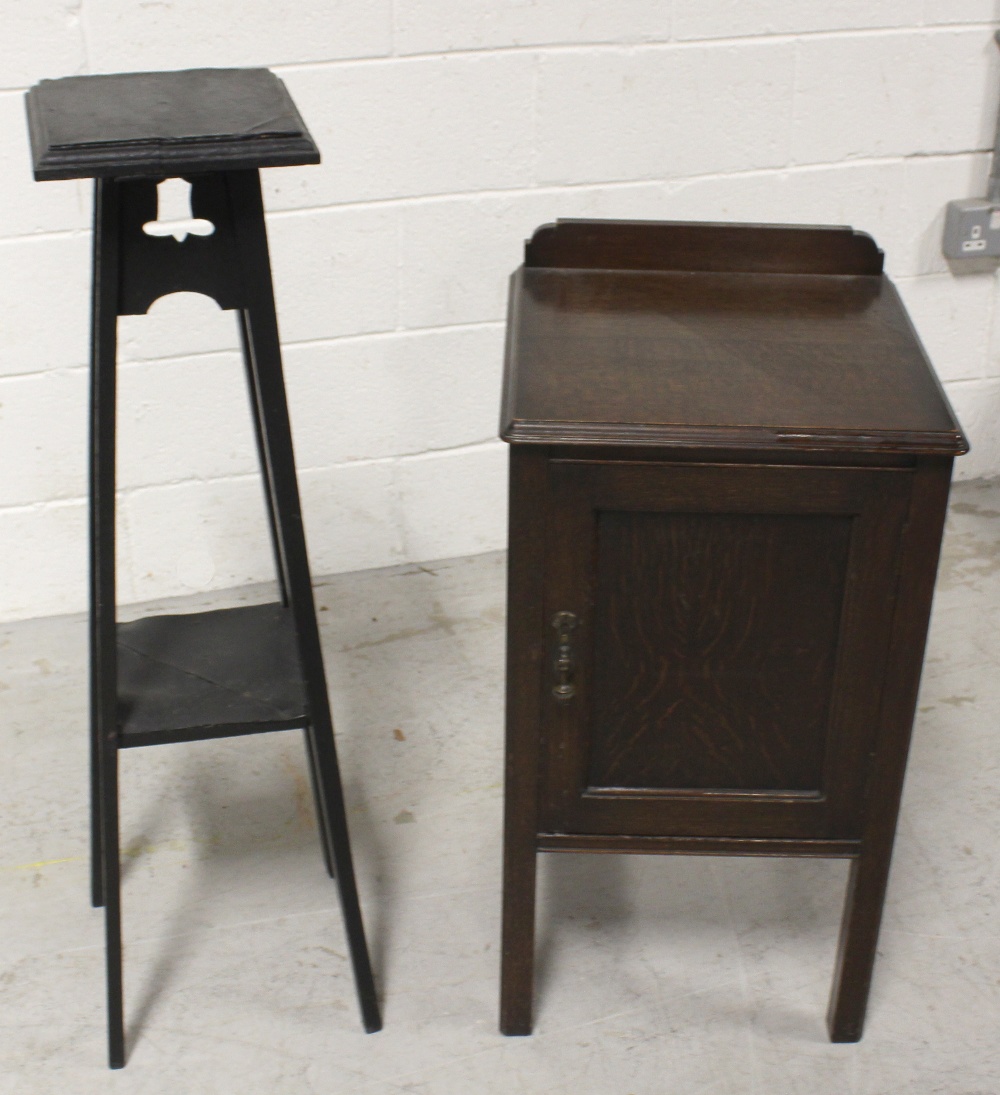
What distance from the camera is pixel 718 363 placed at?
4.83 feet

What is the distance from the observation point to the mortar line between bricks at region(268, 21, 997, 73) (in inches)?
94.7

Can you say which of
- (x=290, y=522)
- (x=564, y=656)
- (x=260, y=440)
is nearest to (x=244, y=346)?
(x=260, y=440)

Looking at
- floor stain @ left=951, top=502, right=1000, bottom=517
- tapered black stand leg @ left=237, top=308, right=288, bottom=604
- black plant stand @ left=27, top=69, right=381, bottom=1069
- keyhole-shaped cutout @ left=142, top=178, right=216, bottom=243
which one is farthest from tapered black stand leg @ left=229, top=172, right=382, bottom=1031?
floor stain @ left=951, top=502, right=1000, bottom=517

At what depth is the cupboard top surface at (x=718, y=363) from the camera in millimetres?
1333

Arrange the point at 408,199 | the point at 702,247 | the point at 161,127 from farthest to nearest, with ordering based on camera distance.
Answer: the point at 408,199
the point at 702,247
the point at 161,127

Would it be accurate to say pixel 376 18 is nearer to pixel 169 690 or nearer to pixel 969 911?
pixel 169 690

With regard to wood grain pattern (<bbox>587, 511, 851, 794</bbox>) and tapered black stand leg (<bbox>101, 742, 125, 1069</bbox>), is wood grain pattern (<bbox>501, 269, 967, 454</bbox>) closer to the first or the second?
wood grain pattern (<bbox>587, 511, 851, 794</bbox>)

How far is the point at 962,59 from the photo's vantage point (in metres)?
2.71

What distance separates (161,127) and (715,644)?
784mm

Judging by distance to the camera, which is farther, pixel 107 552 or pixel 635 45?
pixel 635 45

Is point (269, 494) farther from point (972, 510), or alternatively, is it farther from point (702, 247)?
point (972, 510)

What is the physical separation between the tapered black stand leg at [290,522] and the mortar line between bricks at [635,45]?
3.50 ft

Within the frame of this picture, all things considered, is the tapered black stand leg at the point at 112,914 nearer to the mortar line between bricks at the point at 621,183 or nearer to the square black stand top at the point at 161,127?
the square black stand top at the point at 161,127

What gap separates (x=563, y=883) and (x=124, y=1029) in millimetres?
651
